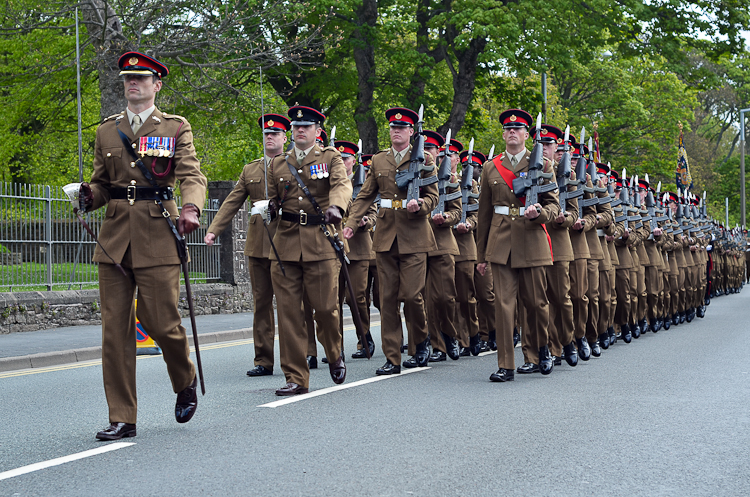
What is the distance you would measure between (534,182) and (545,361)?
5.47 ft

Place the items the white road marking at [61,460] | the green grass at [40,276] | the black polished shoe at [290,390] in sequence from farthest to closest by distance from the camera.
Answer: the green grass at [40,276] → the black polished shoe at [290,390] → the white road marking at [61,460]

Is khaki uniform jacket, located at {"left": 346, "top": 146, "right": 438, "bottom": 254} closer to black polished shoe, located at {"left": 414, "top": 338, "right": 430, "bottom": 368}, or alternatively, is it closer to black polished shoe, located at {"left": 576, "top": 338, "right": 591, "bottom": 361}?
black polished shoe, located at {"left": 414, "top": 338, "right": 430, "bottom": 368}

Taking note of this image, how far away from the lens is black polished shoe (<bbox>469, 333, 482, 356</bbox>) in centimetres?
1082

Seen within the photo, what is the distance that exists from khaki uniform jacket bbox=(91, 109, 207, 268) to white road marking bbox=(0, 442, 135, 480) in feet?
3.50

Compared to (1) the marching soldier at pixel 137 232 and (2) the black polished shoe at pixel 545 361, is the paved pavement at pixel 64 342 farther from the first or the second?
(2) the black polished shoe at pixel 545 361

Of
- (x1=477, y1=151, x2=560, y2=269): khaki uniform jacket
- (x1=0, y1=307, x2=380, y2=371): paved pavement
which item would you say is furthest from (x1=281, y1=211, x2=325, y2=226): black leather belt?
(x1=0, y1=307, x2=380, y2=371): paved pavement

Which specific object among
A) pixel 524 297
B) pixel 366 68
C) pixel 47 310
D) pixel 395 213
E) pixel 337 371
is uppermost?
pixel 366 68

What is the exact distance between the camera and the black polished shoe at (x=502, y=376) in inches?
331

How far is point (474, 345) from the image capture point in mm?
10867

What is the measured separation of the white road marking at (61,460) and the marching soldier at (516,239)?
152 inches

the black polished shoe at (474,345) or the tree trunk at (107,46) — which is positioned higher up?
the tree trunk at (107,46)

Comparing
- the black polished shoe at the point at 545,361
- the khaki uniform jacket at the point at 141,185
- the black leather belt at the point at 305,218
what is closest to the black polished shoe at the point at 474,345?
the black polished shoe at the point at 545,361

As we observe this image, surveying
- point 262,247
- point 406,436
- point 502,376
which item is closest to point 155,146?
point 406,436

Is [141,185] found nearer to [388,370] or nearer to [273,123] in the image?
[273,123]
